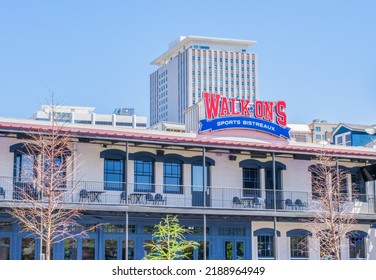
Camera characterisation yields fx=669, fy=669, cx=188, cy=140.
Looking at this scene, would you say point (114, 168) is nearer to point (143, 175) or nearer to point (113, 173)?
point (113, 173)

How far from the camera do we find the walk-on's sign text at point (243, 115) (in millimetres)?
34594

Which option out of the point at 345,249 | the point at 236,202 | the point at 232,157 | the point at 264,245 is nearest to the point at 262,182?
the point at 232,157

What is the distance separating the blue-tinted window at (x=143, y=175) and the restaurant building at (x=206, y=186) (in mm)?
48

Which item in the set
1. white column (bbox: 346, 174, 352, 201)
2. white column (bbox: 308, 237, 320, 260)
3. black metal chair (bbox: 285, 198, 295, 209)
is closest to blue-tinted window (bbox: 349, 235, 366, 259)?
white column (bbox: 346, 174, 352, 201)

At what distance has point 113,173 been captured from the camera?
31.6 m

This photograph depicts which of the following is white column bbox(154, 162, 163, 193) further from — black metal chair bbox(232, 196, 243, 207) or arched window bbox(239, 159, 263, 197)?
arched window bbox(239, 159, 263, 197)

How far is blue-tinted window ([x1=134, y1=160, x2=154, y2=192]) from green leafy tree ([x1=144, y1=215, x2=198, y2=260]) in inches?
72.4

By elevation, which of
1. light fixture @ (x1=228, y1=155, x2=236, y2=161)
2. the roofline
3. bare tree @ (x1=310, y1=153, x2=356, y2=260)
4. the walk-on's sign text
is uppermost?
the walk-on's sign text

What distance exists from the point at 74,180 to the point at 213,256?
27.7ft

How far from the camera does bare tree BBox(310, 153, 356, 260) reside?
106 feet

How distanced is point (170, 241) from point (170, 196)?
498 cm

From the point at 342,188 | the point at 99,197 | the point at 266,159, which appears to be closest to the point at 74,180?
the point at 99,197
